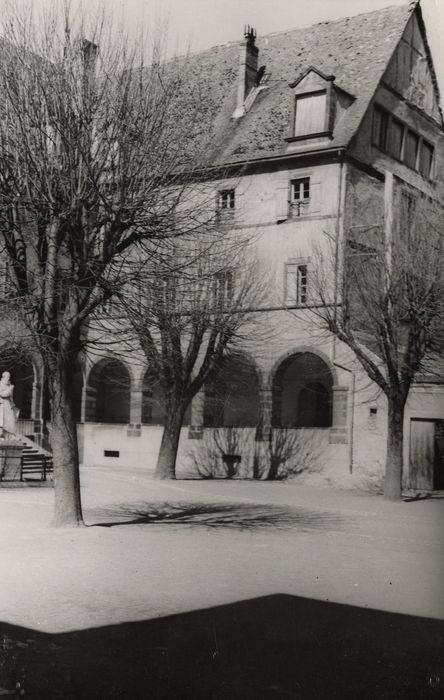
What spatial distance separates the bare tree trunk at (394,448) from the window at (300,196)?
9.69 m

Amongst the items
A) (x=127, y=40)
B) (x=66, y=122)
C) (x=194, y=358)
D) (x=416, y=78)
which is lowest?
(x=194, y=358)

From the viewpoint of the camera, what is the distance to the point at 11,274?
41.7 ft

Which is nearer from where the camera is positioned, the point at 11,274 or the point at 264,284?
the point at 11,274

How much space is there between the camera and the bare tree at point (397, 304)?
19109 millimetres

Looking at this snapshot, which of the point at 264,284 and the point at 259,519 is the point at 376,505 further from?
the point at 264,284

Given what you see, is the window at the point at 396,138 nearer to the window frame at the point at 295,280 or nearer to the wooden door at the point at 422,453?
the window frame at the point at 295,280

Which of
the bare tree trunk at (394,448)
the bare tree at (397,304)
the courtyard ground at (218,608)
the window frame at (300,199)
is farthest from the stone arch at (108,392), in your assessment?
the courtyard ground at (218,608)

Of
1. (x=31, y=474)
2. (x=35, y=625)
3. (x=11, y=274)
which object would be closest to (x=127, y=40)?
(x=11, y=274)

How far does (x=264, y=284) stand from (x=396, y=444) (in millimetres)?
8300

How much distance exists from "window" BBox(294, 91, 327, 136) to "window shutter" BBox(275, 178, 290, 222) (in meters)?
1.74

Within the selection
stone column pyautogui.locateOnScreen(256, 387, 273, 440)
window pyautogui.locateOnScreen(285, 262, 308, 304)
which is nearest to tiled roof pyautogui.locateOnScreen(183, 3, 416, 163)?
window pyautogui.locateOnScreen(285, 262, 308, 304)

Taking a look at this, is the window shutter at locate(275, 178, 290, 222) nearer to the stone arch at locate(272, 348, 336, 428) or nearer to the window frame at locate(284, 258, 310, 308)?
the window frame at locate(284, 258, 310, 308)

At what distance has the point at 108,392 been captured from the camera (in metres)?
35.3

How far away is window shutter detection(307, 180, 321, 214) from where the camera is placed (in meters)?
27.6
